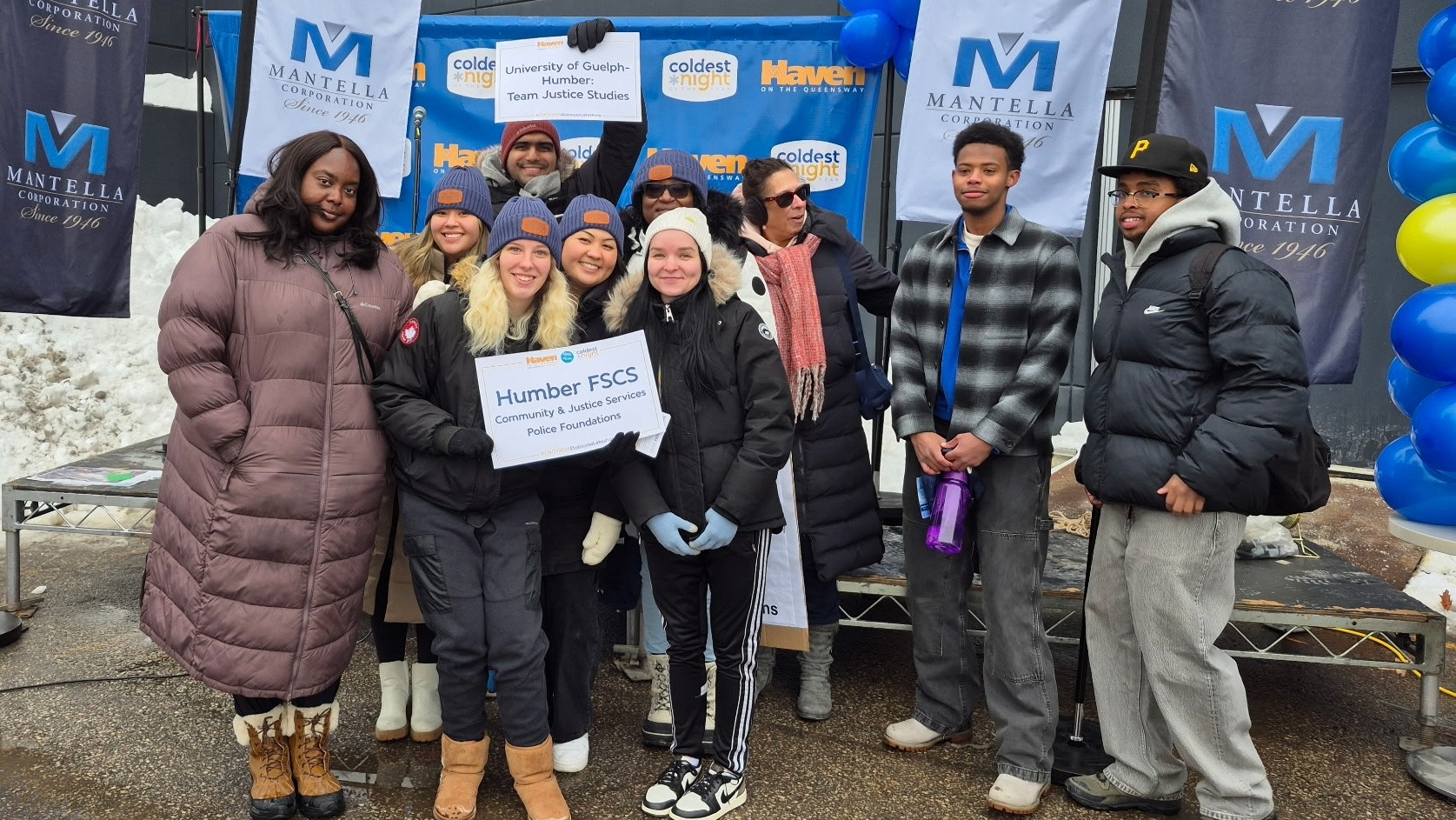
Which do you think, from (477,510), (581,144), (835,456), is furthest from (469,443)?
(581,144)

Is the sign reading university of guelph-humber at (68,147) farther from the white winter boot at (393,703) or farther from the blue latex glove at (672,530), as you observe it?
the blue latex glove at (672,530)

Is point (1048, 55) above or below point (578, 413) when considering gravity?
above

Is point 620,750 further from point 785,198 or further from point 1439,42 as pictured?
point 1439,42

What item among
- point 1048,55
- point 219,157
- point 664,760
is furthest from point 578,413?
point 219,157

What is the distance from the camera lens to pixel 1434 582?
5719mm

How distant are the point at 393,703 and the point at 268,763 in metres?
0.65

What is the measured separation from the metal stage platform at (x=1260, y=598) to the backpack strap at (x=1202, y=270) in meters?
1.47

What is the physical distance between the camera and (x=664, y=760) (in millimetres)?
3674

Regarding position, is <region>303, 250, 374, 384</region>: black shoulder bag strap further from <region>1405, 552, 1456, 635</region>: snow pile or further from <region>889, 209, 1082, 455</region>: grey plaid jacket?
<region>1405, 552, 1456, 635</region>: snow pile

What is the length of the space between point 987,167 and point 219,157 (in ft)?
36.1

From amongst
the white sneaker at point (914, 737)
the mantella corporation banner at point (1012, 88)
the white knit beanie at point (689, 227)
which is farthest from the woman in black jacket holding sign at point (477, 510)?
the mantella corporation banner at point (1012, 88)

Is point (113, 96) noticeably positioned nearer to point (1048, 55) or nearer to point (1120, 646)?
point (1048, 55)

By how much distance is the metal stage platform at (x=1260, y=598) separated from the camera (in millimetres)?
3854

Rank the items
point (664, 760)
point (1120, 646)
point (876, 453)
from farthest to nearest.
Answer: point (876, 453) → point (664, 760) → point (1120, 646)
